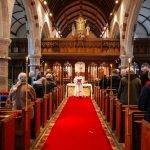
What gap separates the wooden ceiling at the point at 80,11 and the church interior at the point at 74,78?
0.11 meters

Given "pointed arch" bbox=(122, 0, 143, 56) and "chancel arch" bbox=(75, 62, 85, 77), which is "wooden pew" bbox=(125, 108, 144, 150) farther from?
"chancel arch" bbox=(75, 62, 85, 77)

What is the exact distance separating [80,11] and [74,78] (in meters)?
15.3

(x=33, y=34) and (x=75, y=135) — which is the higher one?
(x=33, y=34)

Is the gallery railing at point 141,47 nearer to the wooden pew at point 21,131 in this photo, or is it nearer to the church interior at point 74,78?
the church interior at point 74,78

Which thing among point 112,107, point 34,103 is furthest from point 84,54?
point 34,103

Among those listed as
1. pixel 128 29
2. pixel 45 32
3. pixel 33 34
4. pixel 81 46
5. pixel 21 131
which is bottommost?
pixel 21 131

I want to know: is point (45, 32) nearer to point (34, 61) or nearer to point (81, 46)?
point (81, 46)

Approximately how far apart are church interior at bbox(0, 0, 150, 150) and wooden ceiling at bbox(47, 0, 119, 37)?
11 cm

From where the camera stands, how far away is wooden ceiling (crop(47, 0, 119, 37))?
30297mm

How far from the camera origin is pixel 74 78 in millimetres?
23406

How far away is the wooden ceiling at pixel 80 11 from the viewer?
99.4 feet

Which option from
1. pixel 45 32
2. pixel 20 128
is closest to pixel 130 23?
pixel 45 32

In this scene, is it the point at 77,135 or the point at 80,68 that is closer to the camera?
the point at 77,135

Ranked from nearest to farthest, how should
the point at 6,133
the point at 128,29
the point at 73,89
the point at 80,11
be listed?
1. the point at 6,133
2. the point at 128,29
3. the point at 73,89
4. the point at 80,11
